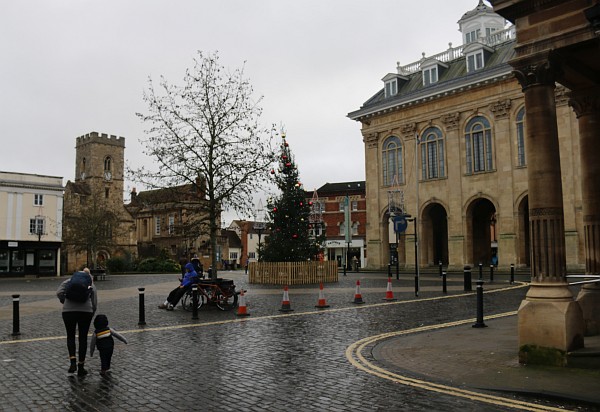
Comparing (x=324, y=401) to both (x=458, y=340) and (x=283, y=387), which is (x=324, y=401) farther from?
(x=458, y=340)

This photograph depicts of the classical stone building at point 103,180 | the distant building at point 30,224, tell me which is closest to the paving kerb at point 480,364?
the distant building at point 30,224

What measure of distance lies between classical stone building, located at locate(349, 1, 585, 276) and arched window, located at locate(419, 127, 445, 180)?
0.26 ft

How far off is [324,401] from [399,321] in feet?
23.9

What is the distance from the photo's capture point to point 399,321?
523 inches

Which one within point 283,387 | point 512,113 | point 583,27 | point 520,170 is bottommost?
point 283,387

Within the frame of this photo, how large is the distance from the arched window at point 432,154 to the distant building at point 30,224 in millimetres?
35135

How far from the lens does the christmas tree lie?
30031mm

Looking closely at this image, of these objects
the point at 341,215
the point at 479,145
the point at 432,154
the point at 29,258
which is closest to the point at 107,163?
the point at 29,258

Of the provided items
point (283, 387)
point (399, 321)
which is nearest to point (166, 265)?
point (399, 321)

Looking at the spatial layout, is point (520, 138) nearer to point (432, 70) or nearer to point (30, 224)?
point (432, 70)

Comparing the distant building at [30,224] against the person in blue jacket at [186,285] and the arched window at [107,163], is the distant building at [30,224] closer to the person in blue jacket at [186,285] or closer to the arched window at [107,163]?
the arched window at [107,163]

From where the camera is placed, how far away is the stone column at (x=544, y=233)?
8.06 m

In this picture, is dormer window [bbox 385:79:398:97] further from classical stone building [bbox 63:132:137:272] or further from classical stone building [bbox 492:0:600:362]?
classical stone building [bbox 63:132:137:272]

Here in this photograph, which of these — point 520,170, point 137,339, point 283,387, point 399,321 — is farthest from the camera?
point 520,170
